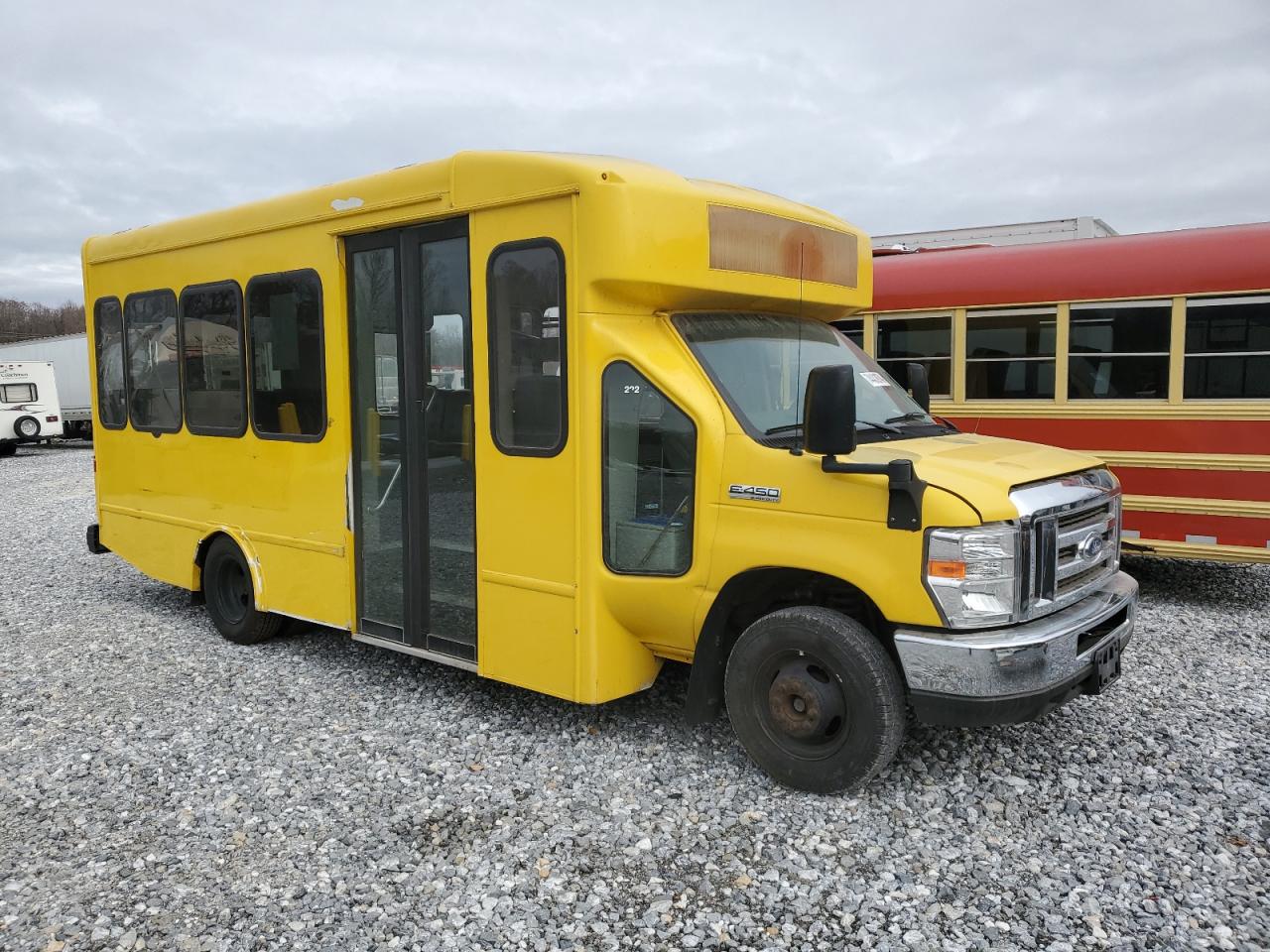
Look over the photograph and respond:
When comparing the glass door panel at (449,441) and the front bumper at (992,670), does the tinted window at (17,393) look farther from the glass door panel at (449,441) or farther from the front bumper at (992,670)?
the front bumper at (992,670)

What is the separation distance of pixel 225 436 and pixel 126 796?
278cm

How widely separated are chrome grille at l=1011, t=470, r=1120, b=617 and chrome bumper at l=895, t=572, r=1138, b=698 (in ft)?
0.39

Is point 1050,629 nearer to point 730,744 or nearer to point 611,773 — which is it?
point 730,744

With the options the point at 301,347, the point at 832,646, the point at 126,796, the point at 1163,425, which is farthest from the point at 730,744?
the point at 1163,425

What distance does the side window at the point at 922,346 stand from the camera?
841cm

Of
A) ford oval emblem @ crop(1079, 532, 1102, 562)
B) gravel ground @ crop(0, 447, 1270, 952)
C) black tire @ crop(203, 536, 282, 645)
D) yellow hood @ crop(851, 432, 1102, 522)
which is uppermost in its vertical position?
yellow hood @ crop(851, 432, 1102, 522)

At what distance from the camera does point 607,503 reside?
179 inches

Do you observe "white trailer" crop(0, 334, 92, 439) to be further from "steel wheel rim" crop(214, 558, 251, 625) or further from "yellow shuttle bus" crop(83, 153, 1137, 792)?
"yellow shuttle bus" crop(83, 153, 1137, 792)

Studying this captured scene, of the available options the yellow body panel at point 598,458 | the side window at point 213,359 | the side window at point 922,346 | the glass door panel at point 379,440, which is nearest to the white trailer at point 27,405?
the side window at point 213,359

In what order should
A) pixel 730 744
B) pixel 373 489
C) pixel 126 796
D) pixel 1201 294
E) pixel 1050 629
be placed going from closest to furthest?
pixel 1050 629
pixel 126 796
pixel 730 744
pixel 373 489
pixel 1201 294

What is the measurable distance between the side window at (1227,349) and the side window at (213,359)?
6.86 metres

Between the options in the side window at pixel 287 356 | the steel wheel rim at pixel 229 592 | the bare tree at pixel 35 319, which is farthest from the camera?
the bare tree at pixel 35 319

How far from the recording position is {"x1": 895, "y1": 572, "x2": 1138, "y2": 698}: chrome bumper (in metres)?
3.80

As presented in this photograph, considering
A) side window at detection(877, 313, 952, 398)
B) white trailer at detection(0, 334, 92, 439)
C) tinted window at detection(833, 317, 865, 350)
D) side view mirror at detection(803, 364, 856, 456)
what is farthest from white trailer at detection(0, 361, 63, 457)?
side view mirror at detection(803, 364, 856, 456)
